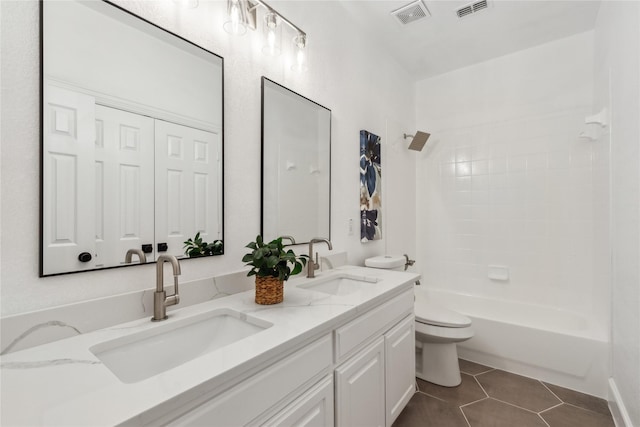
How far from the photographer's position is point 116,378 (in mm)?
668

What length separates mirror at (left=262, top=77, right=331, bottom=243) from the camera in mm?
1573

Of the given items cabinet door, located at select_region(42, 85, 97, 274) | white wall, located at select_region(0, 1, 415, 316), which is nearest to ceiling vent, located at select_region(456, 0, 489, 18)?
white wall, located at select_region(0, 1, 415, 316)

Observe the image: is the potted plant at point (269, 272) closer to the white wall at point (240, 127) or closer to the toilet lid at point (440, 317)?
the white wall at point (240, 127)

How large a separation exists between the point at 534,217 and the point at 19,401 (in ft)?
10.5

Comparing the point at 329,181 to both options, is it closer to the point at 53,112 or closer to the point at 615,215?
the point at 53,112

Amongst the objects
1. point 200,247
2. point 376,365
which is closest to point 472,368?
point 376,365

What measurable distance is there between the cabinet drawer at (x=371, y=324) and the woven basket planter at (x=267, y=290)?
0.28 meters

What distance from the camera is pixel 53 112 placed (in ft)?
2.90

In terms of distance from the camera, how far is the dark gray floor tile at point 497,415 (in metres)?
1.75

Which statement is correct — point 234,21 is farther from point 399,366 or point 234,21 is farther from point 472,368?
point 472,368

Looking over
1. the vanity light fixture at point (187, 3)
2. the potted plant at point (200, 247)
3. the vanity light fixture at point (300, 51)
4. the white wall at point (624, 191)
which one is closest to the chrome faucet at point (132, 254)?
the potted plant at point (200, 247)

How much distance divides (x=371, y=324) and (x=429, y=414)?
948 mm

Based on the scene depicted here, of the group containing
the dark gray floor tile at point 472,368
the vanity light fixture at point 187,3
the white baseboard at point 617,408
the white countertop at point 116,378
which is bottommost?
the dark gray floor tile at point 472,368

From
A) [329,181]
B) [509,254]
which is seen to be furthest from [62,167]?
[509,254]
